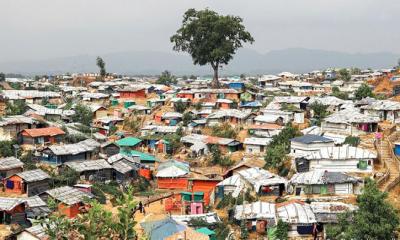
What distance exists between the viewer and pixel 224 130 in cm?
5025

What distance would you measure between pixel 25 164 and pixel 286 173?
20.1 m

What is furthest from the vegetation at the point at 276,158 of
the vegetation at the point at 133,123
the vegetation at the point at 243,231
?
the vegetation at the point at 133,123

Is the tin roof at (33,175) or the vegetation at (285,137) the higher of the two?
the vegetation at (285,137)

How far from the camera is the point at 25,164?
3956 centimetres

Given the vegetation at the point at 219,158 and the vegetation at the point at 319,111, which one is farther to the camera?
the vegetation at the point at 319,111

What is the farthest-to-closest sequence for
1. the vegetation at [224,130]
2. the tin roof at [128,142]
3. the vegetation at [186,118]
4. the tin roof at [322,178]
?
the vegetation at [186,118] < the vegetation at [224,130] < the tin roof at [128,142] < the tin roof at [322,178]

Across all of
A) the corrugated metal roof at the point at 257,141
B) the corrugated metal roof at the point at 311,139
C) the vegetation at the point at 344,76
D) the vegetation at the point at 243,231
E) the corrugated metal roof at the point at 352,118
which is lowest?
the vegetation at the point at 243,231

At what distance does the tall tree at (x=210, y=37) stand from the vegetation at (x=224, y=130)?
1207 centimetres

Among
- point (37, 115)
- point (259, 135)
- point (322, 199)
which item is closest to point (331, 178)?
point (322, 199)

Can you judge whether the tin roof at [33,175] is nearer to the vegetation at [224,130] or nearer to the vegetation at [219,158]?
the vegetation at [219,158]

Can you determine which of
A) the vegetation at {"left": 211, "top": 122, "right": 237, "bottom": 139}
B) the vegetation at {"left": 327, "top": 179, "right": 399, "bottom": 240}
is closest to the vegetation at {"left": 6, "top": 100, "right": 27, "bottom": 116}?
the vegetation at {"left": 211, "top": 122, "right": 237, "bottom": 139}

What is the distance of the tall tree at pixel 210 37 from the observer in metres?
60.9

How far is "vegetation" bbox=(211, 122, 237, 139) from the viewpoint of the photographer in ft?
161

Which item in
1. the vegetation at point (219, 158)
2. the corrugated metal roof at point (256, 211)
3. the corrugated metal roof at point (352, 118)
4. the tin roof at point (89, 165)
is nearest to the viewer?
the corrugated metal roof at point (256, 211)
